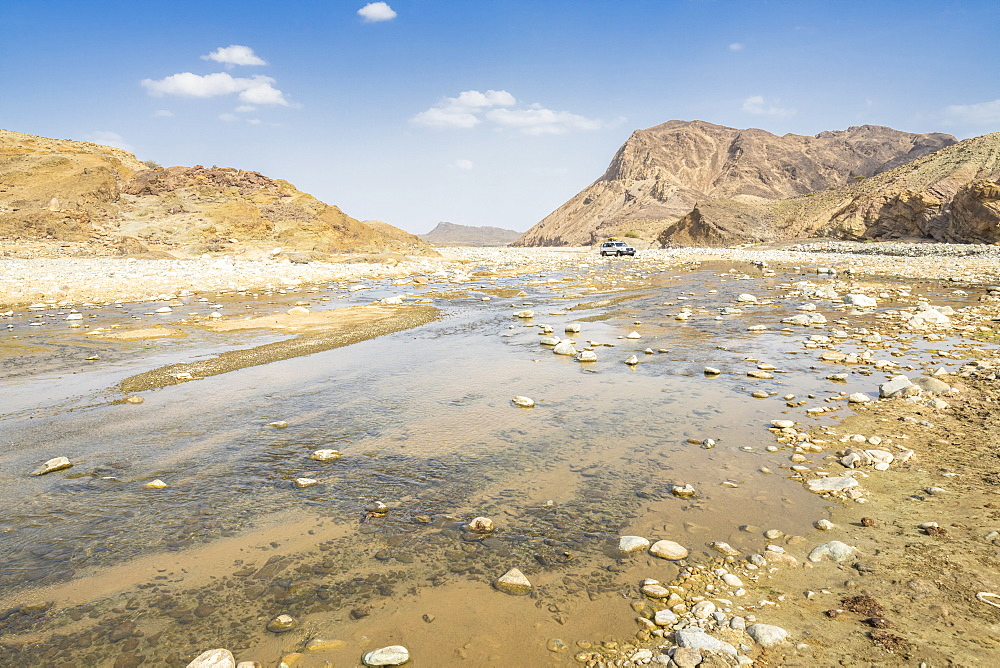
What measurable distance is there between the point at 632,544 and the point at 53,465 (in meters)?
5.25

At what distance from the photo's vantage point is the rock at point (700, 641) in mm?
2441

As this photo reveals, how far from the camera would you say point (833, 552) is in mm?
3219

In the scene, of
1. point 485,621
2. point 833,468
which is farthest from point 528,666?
point 833,468

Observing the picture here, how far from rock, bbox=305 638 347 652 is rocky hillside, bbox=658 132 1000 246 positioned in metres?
45.5

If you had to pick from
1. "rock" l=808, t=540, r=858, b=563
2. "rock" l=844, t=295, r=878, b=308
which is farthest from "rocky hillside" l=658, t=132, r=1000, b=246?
"rock" l=808, t=540, r=858, b=563

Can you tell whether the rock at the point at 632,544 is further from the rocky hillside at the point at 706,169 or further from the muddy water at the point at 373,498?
the rocky hillside at the point at 706,169

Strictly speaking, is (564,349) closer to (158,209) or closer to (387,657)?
(387,657)

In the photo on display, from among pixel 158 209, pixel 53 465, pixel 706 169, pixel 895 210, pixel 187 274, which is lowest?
pixel 53 465

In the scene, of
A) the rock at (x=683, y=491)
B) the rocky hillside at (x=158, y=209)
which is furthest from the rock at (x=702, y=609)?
the rocky hillside at (x=158, y=209)

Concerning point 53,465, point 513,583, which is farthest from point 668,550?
point 53,465

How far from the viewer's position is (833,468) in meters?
4.46

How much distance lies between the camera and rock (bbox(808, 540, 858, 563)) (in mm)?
3178

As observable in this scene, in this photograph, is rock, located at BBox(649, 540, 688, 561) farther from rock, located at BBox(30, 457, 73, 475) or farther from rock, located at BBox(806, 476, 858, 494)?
rock, located at BBox(30, 457, 73, 475)

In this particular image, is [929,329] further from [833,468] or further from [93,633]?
[93,633]
